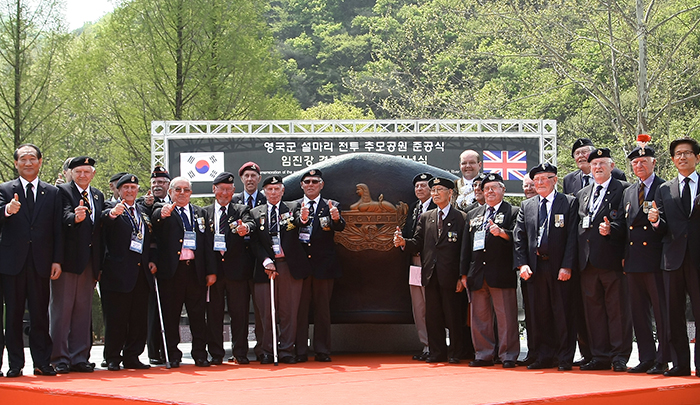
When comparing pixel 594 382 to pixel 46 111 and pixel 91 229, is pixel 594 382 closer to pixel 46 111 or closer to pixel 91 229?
pixel 91 229

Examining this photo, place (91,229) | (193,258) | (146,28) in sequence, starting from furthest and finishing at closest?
(146,28)
(193,258)
(91,229)

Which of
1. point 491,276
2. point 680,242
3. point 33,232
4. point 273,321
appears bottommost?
point 273,321

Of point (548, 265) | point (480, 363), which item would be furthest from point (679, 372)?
point (480, 363)

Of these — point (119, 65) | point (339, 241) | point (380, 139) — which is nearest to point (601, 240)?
point (339, 241)

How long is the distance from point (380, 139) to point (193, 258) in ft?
37.2

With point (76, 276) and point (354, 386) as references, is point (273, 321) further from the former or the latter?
point (354, 386)

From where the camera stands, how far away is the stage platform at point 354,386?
14.5 feet

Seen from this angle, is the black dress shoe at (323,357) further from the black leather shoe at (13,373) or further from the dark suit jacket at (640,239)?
the dark suit jacket at (640,239)

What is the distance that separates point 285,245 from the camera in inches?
266

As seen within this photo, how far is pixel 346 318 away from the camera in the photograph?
708 centimetres

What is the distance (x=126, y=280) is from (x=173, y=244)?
20.1 inches

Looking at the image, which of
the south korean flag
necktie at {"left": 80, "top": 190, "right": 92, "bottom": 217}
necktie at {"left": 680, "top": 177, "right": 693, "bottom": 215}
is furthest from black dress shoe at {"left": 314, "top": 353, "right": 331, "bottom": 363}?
the south korean flag

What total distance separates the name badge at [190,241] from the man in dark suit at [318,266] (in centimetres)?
89

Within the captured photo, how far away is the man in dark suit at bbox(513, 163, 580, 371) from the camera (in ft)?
20.1
